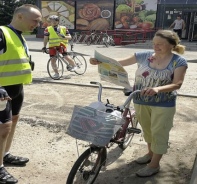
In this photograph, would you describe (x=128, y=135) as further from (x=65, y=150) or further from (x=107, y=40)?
(x=107, y=40)

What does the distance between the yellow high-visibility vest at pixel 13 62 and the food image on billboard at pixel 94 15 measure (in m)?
19.8

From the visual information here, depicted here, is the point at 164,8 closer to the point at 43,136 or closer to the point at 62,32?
the point at 62,32

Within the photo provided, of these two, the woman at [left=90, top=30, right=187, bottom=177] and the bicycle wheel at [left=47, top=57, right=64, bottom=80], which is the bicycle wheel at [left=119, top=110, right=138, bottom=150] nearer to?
the woman at [left=90, top=30, right=187, bottom=177]

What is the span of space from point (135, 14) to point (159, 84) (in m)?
19.4

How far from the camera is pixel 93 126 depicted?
2.66 metres

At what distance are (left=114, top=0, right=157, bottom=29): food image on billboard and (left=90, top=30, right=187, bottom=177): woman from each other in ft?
61.2

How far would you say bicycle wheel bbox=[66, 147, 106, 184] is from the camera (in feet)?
9.46

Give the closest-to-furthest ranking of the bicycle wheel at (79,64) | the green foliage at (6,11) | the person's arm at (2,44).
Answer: the person's arm at (2,44) → the bicycle wheel at (79,64) → the green foliage at (6,11)

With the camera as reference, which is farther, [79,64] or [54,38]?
[79,64]

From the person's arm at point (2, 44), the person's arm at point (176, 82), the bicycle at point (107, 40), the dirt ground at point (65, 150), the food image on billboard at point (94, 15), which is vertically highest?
the food image on billboard at point (94, 15)

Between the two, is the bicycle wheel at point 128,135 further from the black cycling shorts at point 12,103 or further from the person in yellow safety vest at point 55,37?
the person in yellow safety vest at point 55,37

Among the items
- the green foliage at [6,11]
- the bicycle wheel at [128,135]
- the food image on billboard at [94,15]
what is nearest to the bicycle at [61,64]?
the bicycle wheel at [128,135]

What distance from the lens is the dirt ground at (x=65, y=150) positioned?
11.2 ft

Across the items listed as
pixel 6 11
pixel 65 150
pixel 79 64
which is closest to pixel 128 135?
pixel 65 150
